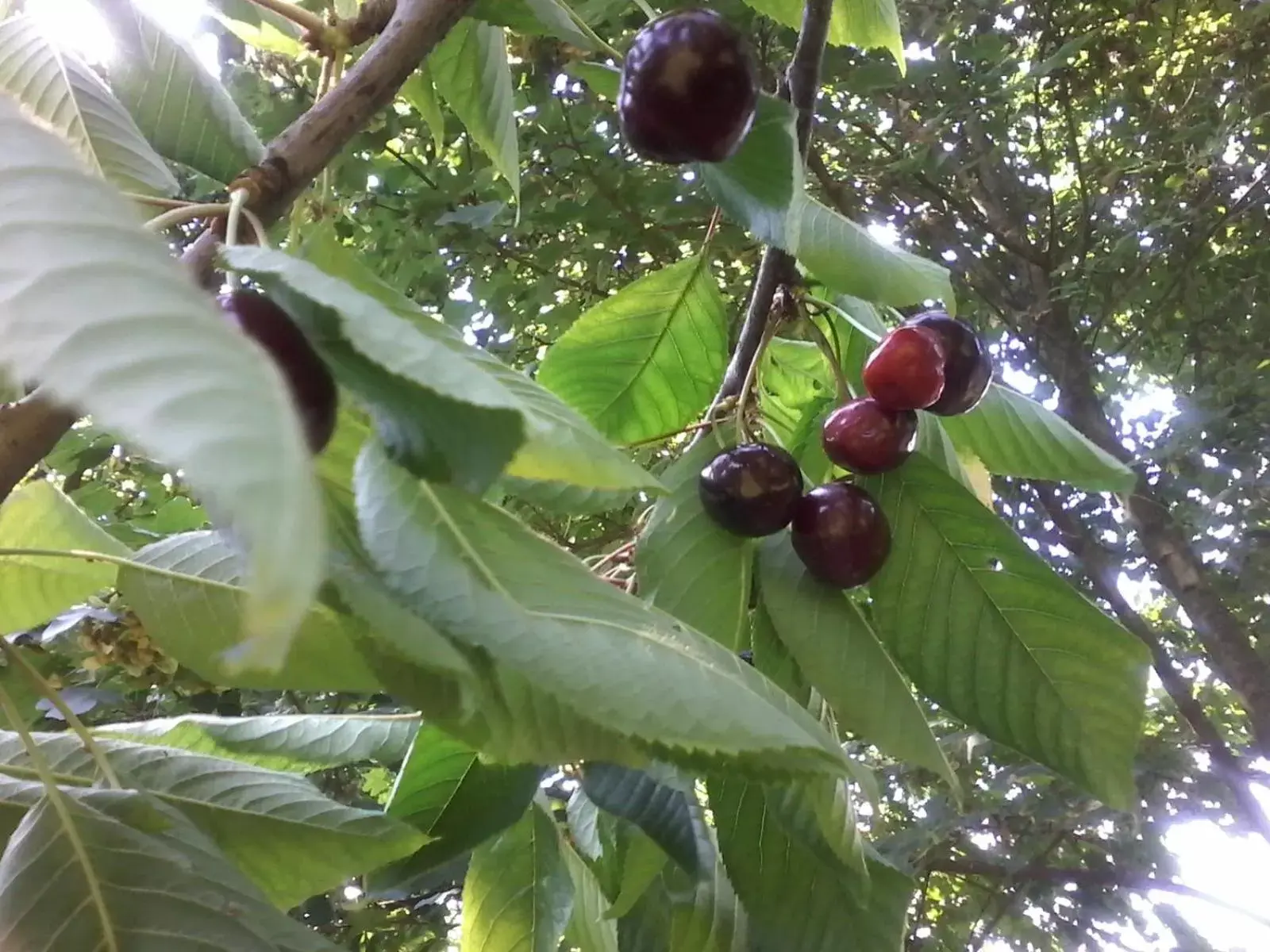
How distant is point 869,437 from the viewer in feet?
1.67

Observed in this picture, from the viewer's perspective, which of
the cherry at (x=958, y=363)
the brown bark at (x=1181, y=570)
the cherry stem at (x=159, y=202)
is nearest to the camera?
the cherry stem at (x=159, y=202)

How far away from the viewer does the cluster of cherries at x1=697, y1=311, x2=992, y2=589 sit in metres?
0.47

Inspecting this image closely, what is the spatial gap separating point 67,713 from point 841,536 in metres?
0.32

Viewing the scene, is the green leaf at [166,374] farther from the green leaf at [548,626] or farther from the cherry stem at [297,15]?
the cherry stem at [297,15]

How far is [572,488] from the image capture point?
576mm

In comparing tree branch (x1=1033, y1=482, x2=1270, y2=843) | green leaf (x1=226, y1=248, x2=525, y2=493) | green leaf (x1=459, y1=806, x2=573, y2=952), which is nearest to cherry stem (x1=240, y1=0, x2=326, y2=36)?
green leaf (x1=226, y1=248, x2=525, y2=493)

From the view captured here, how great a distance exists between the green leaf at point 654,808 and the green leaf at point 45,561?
0.83ft

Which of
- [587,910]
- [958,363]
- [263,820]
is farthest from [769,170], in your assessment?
[587,910]

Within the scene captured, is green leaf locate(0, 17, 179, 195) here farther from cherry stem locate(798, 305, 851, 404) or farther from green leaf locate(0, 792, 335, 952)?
cherry stem locate(798, 305, 851, 404)

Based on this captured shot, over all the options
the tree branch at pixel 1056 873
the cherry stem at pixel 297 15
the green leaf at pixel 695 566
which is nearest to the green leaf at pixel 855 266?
the green leaf at pixel 695 566

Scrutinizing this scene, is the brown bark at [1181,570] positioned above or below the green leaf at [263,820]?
above

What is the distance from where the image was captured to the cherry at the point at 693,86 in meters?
0.44

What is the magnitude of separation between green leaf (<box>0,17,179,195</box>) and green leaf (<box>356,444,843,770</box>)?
0.21 m

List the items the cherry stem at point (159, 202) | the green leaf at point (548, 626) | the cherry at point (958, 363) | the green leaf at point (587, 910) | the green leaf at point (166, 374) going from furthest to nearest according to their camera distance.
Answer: the green leaf at point (587, 910) → the cherry at point (958, 363) → the cherry stem at point (159, 202) → the green leaf at point (548, 626) → the green leaf at point (166, 374)
